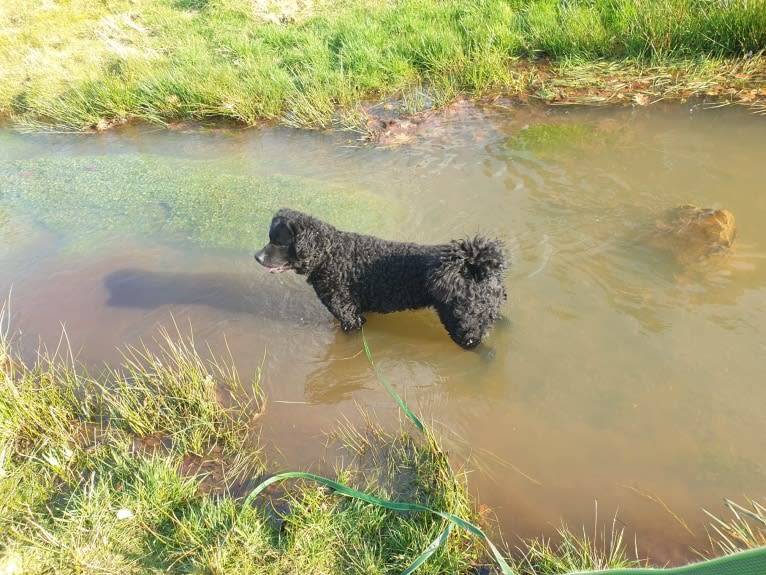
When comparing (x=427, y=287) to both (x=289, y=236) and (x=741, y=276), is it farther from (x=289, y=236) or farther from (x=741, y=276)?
(x=741, y=276)

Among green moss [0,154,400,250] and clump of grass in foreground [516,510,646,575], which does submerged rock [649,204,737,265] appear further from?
green moss [0,154,400,250]

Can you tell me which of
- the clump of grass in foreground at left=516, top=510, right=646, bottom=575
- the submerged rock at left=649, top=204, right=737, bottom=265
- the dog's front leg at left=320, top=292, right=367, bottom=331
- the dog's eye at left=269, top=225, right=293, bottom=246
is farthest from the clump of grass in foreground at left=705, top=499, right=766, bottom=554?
the dog's eye at left=269, top=225, right=293, bottom=246

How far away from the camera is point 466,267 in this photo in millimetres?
3477

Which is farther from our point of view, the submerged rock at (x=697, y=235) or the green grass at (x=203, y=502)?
the submerged rock at (x=697, y=235)

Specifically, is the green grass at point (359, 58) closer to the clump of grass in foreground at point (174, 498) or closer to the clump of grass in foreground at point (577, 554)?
the clump of grass in foreground at point (174, 498)

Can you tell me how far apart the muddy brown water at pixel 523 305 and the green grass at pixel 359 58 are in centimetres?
93

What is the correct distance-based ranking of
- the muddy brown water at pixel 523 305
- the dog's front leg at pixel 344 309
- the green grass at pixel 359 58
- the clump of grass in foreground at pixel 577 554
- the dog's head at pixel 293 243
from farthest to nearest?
the green grass at pixel 359 58, the dog's front leg at pixel 344 309, the dog's head at pixel 293 243, the muddy brown water at pixel 523 305, the clump of grass in foreground at pixel 577 554

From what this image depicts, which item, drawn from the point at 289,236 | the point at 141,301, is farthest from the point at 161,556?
the point at 141,301

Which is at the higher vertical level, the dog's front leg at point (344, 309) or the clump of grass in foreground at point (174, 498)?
the dog's front leg at point (344, 309)

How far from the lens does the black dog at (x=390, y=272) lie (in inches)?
136

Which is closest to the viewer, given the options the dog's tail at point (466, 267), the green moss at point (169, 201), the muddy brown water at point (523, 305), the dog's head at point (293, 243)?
the muddy brown water at point (523, 305)

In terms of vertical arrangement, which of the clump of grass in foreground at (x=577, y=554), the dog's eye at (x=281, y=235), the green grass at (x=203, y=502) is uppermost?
the dog's eye at (x=281, y=235)

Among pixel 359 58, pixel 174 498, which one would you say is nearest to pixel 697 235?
pixel 174 498

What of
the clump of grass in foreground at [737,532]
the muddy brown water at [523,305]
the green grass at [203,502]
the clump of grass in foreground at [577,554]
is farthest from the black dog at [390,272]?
the clump of grass in foreground at [737,532]
